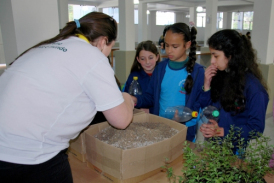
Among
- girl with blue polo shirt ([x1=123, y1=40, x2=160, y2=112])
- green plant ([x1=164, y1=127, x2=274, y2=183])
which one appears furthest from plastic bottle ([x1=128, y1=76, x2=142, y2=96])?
green plant ([x1=164, y1=127, x2=274, y2=183])

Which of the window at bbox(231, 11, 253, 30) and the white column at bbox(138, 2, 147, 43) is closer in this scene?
the white column at bbox(138, 2, 147, 43)

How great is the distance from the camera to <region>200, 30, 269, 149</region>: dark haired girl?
128cm

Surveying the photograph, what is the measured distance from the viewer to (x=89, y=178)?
1.04 m

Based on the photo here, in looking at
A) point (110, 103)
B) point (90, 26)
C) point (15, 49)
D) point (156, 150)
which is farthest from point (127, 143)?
point (15, 49)

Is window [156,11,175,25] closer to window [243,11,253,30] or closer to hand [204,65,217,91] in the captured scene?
window [243,11,253,30]

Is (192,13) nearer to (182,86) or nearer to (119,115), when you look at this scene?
(182,86)

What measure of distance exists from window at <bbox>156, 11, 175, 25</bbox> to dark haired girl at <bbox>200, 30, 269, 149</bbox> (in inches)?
791

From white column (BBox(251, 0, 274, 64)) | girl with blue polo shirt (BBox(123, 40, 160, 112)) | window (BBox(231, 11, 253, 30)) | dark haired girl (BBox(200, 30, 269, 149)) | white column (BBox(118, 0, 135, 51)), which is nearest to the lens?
dark haired girl (BBox(200, 30, 269, 149))

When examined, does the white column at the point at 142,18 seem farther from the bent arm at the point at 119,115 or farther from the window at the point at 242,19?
the window at the point at 242,19

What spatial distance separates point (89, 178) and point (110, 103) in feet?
1.35

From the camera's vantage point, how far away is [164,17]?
69.3 feet

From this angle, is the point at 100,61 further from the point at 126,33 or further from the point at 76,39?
the point at 126,33

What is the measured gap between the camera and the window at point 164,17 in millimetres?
20694

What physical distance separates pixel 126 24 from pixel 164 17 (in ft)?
54.0
